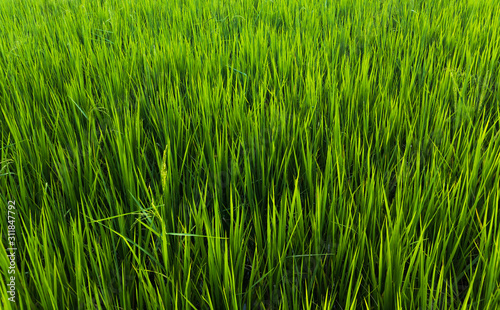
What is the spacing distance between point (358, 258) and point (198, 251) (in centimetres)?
31

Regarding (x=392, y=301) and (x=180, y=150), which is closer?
(x=392, y=301)

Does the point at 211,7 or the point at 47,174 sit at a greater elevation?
the point at 211,7

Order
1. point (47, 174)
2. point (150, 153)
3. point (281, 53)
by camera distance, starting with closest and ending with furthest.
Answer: point (47, 174), point (150, 153), point (281, 53)

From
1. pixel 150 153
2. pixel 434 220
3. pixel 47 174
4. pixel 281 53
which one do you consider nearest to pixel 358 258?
pixel 434 220

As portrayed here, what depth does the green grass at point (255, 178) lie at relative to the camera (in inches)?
24.2

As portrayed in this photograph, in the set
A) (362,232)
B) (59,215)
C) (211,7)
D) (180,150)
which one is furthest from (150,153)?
(211,7)

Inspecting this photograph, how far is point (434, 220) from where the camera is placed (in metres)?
0.74

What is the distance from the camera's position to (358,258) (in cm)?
65

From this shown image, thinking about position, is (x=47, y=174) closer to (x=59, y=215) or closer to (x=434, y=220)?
(x=59, y=215)

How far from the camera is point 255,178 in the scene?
36.5 inches

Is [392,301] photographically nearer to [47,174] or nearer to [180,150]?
[180,150]

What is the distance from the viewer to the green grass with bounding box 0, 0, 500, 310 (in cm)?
61

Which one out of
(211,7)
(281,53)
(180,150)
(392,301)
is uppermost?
(211,7)

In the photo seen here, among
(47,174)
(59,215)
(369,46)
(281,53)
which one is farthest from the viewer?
(369,46)
